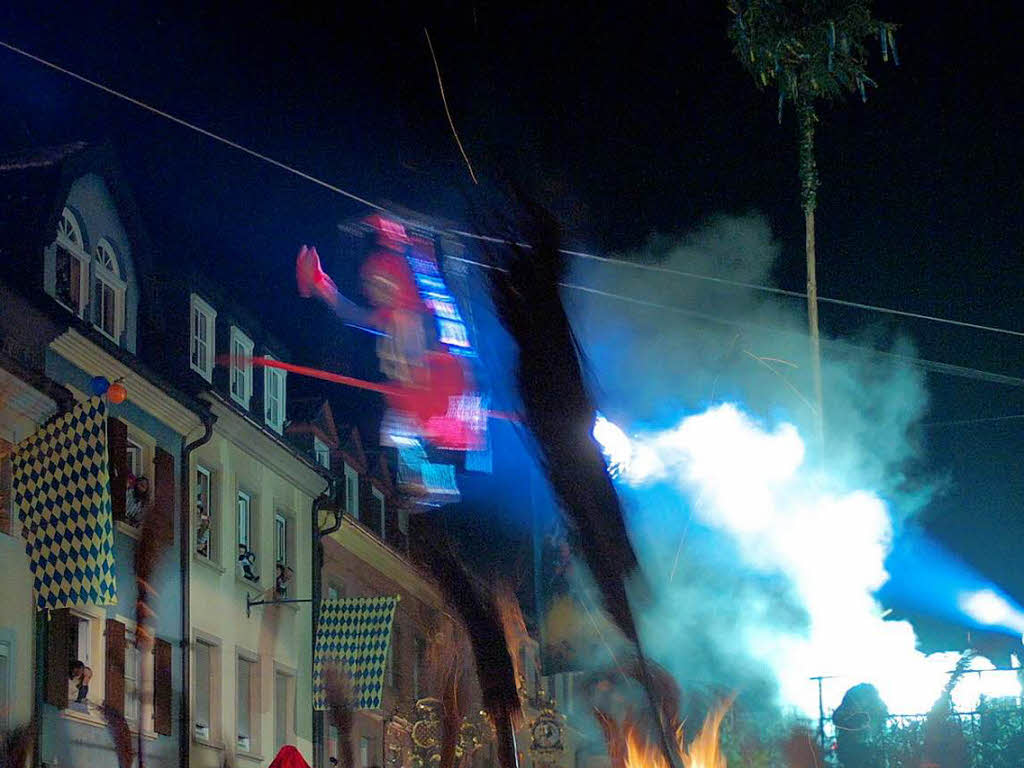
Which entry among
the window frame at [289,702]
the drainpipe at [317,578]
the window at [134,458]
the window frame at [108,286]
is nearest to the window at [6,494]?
the window frame at [108,286]

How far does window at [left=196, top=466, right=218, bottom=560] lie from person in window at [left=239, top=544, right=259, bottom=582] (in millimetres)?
1318

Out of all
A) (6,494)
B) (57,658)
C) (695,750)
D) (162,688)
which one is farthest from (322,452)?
(6,494)

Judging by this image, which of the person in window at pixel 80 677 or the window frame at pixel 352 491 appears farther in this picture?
the window frame at pixel 352 491

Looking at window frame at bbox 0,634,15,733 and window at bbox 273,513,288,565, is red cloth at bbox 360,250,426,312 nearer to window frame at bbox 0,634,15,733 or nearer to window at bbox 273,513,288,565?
window at bbox 273,513,288,565

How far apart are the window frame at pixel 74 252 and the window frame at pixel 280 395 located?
7.59 metres

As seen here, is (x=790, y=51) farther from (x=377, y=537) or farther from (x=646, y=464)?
(x=377, y=537)

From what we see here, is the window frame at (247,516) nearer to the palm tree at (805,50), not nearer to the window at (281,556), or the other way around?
the window at (281,556)

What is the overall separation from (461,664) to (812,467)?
16.1 metres

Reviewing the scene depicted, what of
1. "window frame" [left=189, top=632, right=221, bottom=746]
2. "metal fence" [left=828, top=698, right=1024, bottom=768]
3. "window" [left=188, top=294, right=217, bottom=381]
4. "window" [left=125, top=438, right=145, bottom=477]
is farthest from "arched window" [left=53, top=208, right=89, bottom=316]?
"metal fence" [left=828, top=698, right=1024, bottom=768]

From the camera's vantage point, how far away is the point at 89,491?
1566 cm

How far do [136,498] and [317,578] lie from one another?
356 inches

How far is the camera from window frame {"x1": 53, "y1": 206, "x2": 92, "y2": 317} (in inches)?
870

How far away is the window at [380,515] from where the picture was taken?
127 feet

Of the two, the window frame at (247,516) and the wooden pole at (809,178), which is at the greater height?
the wooden pole at (809,178)
